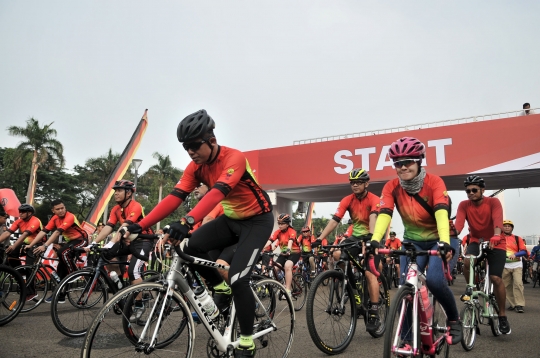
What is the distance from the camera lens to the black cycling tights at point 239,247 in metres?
3.98

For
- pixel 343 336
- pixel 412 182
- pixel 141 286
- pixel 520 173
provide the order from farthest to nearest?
pixel 520 173 → pixel 343 336 → pixel 412 182 → pixel 141 286

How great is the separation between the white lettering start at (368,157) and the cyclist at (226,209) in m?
16.3

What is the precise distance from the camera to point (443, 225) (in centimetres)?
425

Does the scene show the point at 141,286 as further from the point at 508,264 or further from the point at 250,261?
the point at 508,264

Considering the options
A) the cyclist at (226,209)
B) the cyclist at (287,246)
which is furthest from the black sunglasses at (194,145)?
the cyclist at (287,246)

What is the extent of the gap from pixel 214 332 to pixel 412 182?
90.3 inches

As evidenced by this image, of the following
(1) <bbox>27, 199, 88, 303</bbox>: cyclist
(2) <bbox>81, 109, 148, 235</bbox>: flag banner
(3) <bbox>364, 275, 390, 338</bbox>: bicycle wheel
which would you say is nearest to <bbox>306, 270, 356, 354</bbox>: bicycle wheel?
(3) <bbox>364, 275, 390, 338</bbox>: bicycle wheel

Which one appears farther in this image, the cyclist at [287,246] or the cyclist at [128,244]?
the cyclist at [287,246]

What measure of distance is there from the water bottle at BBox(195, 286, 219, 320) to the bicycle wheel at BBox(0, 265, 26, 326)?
452cm

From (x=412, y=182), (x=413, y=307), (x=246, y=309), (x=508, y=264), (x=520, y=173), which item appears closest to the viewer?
(x=413, y=307)

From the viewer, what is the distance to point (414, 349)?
359cm

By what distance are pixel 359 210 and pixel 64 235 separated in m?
5.94

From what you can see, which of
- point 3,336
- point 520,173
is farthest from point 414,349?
point 520,173

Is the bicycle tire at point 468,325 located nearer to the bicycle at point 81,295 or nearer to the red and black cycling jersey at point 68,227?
the bicycle at point 81,295
